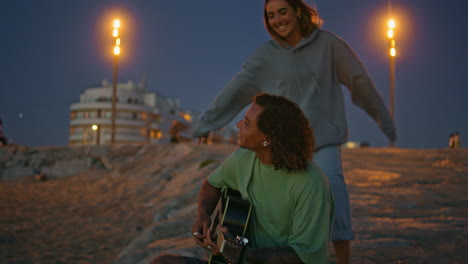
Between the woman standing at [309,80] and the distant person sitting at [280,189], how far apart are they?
0.58m

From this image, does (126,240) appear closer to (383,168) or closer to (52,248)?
(52,248)

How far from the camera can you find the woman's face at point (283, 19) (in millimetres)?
2541

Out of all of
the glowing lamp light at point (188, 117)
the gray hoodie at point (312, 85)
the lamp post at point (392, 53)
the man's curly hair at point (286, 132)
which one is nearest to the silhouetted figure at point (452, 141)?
the lamp post at point (392, 53)

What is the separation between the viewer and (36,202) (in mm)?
10195

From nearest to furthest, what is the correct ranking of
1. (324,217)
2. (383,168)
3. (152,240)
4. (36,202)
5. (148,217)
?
(324,217) < (152,240) < (148,217) < (383,168) < (36,202)

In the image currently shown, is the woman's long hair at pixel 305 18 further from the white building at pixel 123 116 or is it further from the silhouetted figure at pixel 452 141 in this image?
the white building at pixel 123 116

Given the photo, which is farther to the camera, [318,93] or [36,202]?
[36,202]

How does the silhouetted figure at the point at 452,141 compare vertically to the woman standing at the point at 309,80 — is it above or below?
below

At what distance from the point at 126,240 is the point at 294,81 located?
4.77 meters

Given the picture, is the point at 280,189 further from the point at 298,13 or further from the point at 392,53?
the point at 392,53

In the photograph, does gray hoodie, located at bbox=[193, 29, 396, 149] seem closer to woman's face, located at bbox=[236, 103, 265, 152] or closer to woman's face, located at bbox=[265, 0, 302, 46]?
woman's face, located at bbox=[265, 0, 302, 46]

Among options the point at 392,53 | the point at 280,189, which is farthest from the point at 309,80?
the point at 392,53

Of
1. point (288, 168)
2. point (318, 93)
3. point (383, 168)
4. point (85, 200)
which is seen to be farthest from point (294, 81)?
point (85, 200)

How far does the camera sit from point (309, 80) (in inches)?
100
